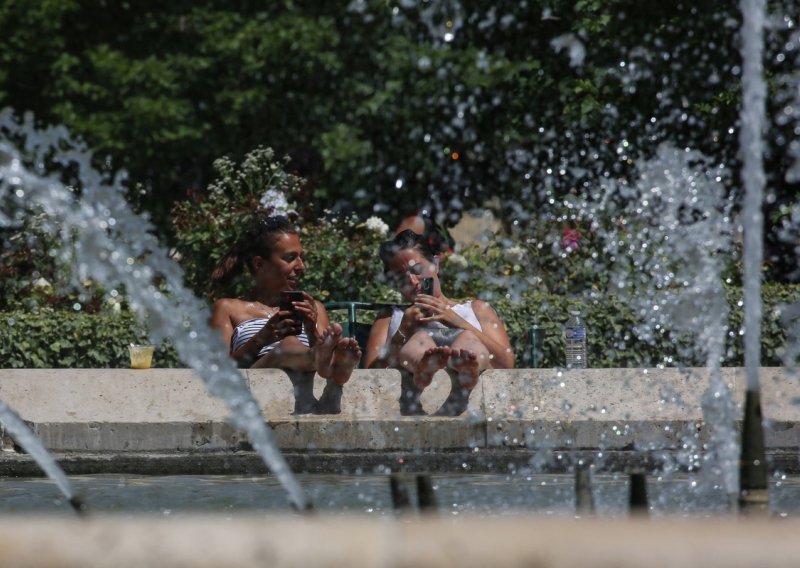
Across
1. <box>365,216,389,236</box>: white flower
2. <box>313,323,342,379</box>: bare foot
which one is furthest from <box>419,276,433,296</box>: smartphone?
<box>365,216,389,236</box>: white flower

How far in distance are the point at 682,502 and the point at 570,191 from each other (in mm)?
8188

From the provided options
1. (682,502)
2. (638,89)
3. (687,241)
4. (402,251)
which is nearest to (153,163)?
(638,89)

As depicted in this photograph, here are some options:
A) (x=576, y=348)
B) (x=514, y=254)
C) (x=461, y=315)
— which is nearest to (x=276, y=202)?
(x=514, y=254)

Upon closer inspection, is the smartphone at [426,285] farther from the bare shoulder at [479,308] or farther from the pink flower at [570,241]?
the pink flower at [570,241]

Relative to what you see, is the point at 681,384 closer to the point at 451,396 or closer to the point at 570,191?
the point at 451,396

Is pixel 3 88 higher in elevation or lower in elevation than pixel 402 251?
higher

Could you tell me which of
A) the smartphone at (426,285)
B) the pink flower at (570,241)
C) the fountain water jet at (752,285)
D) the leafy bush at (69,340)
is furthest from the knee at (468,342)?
the pink flower at (570,241)

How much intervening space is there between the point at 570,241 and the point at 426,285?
4333 millimetres

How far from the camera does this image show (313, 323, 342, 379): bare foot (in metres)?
6.71

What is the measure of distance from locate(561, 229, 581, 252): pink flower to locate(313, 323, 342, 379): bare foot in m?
4.76

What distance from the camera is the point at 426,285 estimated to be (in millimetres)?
7215

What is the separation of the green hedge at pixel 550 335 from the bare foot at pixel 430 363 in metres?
2.97

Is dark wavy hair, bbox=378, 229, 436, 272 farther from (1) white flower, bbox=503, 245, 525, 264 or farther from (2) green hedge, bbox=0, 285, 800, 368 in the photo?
(1) white flower, bbox=503, 245, 525, 264

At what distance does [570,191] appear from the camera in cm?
1341
